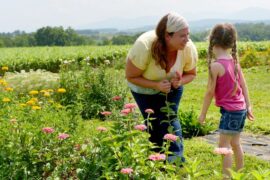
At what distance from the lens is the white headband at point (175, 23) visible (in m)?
3.79

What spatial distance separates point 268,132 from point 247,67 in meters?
12.6

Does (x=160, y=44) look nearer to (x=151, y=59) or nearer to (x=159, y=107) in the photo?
(x=151, y=59)

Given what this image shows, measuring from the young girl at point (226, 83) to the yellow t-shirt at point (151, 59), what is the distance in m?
0.21

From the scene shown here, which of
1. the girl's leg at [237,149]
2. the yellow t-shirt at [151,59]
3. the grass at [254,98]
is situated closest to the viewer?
the yellow t-shirt at [151,59]

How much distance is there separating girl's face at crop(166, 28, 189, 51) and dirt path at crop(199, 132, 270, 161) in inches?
88.2

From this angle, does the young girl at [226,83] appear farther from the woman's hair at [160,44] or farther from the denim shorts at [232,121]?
the woman's hair at [160,44]

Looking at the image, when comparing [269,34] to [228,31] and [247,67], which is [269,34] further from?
[228,31]

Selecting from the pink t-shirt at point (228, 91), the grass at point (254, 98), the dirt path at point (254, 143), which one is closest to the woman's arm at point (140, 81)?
the pink t-shirt at point (228, 91)

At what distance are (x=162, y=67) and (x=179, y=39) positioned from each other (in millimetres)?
352

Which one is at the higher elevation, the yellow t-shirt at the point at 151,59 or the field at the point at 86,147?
the yellow t-shirt at the point at 151,59

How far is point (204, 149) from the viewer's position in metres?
5.81

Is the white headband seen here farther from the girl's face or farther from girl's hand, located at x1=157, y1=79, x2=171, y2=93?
girl's hand, located at x1=157, y1=79, x2=171, y2=93

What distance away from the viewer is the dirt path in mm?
5711

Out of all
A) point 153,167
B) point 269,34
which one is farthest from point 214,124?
point 269,34
